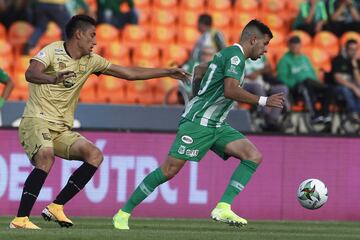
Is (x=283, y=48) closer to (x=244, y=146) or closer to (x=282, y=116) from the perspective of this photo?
(x=282, y=116)

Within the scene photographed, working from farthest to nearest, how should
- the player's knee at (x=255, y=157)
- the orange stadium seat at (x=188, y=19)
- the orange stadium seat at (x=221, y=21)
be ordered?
1. the orange stadium seat at (x=221, y=21)
2. the orange stadium seat at (x=188, y=19)
3. the player's knee at (x=255, y=157)

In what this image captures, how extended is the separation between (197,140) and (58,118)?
56.1 inches

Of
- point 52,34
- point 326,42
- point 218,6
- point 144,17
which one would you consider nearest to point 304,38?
point 326,42

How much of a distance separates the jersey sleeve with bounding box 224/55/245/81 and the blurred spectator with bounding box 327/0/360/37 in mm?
10134

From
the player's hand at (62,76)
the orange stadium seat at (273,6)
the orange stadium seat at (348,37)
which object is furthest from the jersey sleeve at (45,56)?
the orange stadium seat at (273,6)

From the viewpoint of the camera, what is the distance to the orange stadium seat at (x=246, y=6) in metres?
21.2

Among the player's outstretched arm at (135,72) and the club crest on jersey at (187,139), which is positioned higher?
the player's outstretched arm at (135,72)

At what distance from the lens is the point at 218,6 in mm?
21016

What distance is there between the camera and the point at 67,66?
37.2ft

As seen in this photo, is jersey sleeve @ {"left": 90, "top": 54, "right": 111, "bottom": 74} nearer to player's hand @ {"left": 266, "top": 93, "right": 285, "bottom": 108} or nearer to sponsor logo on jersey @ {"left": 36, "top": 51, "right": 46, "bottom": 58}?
sponsor logo on jersey @ {"left": 36, "top": 51, "right": 46, "bottom": 58}

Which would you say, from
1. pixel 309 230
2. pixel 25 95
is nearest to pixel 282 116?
pixel 25 95

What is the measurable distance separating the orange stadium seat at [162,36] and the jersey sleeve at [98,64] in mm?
8108

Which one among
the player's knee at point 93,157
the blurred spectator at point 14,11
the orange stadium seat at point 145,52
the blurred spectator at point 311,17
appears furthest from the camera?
the blurred spectator at point 311,17

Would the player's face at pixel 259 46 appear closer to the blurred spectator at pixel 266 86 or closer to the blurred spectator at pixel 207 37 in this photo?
the blurred spectator at pixel 266 86
